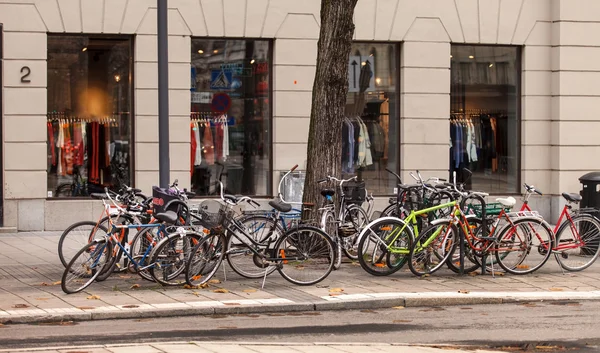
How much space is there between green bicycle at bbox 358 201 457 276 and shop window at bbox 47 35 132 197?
284 inches

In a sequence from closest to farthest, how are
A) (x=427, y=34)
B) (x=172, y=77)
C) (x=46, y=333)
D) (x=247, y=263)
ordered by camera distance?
(x=46, y=333) → (x=247, y=263) → (x=172, y=77) → (x=427, y=34)

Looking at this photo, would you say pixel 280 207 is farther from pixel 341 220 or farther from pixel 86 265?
pixel 86 265

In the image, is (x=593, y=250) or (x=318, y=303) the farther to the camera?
(x=593, y=250)

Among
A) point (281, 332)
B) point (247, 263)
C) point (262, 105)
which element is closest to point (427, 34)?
point (262, 105)

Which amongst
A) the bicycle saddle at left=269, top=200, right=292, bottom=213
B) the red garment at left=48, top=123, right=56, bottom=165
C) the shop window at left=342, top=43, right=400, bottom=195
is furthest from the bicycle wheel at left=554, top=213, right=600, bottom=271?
the red garment at left=48, top=123, right=56, bottom=165

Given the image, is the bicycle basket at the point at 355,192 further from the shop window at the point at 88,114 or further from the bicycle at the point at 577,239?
the shop window at the point at 88,114

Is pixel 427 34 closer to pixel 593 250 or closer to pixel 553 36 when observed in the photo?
pixel 553 36

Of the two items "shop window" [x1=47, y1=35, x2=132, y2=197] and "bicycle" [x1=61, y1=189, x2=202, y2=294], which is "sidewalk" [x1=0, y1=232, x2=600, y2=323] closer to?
"bicycle" [x1=61, y1=189, x2=202, y2=294]

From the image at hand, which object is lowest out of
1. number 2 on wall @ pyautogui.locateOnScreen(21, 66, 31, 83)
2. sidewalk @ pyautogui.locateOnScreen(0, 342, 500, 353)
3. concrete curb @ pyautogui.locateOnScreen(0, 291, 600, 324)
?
concrete curb @ pyautogui.locateOnScreen(0, 291, 600, 324)

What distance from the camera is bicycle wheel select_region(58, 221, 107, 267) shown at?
12078mm

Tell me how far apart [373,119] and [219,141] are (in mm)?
2976

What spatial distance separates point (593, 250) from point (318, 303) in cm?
473

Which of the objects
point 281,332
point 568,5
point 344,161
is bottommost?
point 281,332

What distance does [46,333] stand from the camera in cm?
905
